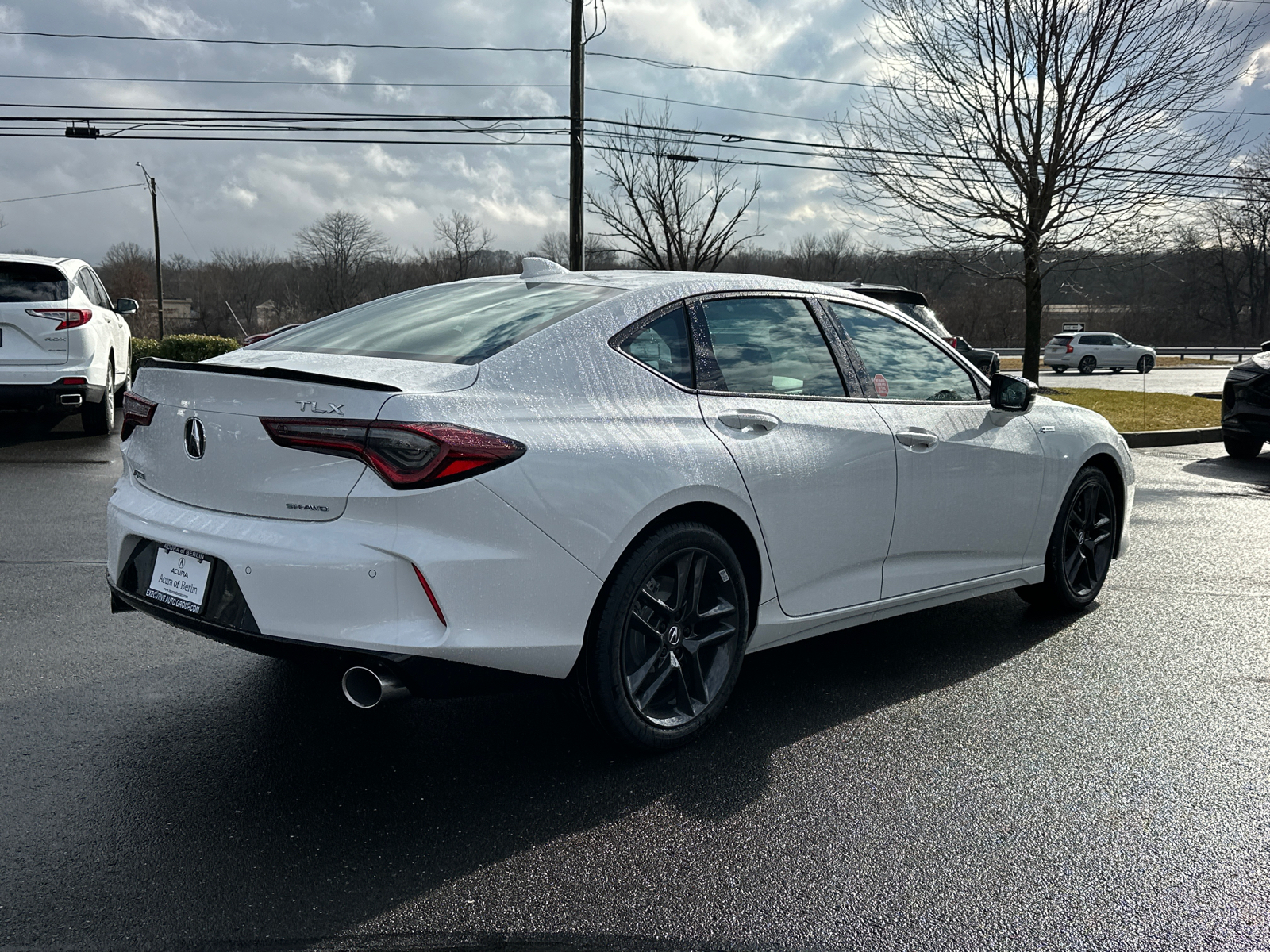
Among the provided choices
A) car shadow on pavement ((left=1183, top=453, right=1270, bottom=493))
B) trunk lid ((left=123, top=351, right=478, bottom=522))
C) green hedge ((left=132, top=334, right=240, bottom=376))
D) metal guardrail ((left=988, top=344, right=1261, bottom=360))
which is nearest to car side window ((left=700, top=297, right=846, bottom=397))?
trunk lid ((left=123, top=351, right=478, bottom=522))

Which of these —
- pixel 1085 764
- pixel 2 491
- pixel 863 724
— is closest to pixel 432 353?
pixel 863 724

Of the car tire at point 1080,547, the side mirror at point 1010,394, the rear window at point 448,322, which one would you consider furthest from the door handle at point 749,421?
the car tire at point 1080,547

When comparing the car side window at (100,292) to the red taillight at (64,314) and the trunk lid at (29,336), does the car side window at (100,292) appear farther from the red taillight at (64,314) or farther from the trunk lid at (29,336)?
the trunk lid at (29,336)

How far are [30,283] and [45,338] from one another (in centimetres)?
59

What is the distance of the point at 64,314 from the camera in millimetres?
11141

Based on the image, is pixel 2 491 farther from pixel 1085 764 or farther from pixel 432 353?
pixel 1085 764

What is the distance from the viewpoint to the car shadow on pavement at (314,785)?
2670 mm

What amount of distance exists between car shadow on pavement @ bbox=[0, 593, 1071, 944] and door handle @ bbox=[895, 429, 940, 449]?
973 mm

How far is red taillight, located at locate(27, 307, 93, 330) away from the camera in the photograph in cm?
1105

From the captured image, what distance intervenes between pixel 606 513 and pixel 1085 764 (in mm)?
1827

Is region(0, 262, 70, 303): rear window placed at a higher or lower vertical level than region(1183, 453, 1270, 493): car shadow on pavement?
higher

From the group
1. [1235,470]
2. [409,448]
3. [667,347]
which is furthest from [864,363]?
[1235,470]

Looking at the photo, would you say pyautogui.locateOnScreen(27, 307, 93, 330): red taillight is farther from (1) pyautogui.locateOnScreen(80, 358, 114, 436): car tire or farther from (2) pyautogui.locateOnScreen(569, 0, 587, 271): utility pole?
(2) pyautogui.locateOnScreen(569, 0, 587, 271): utility pole

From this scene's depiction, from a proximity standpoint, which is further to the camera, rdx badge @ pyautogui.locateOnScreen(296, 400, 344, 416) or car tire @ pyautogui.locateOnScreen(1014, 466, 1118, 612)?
car tire @ pyautogui.locateOnScreen(1014, 466, 1118, 612)
